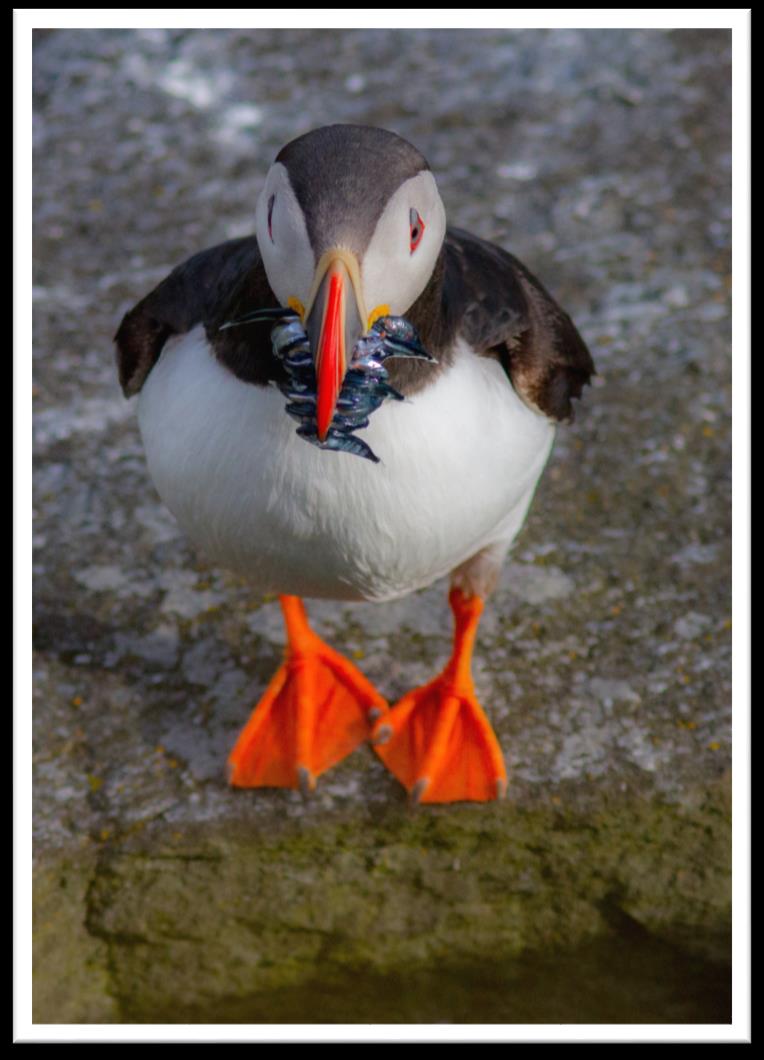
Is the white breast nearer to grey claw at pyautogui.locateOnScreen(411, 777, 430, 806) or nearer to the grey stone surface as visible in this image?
grey claw at pyautogui.locateOnScreen(411, 777, 430, 806)

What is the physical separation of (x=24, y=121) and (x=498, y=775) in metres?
2.30

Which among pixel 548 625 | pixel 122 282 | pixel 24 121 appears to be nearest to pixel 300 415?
pixel 548 625

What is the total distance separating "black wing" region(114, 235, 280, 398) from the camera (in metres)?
2.40

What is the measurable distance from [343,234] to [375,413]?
456mm

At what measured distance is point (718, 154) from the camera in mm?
5082

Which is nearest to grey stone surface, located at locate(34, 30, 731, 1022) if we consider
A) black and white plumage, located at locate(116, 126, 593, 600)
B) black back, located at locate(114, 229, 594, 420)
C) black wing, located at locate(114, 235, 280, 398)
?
black and white plumage, located at locate(116, 126, 593, 600)

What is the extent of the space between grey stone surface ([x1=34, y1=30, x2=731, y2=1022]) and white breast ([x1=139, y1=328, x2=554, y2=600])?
706 mm

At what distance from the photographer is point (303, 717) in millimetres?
3234

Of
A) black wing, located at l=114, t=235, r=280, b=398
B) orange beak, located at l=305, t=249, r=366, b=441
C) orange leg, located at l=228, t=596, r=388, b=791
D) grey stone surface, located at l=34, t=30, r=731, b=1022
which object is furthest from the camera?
orange leg, located at l=228, t=596, r=388, b=791

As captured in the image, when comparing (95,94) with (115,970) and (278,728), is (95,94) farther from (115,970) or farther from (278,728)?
(115,970)

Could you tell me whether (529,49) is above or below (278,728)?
above

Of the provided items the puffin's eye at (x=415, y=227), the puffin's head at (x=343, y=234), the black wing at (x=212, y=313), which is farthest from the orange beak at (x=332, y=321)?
the black wing at (x=212, y=313)

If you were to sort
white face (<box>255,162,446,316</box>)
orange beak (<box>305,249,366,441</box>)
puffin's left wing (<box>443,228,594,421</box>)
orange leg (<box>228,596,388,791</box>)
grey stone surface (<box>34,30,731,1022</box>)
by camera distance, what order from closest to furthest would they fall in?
orange beak (<box>305,249,366,441</box>), white face (<box>255,162,446,316</box>), puffin's left wing (<box>443,228,594,421</box>), grey stone surface (<box>34,30,731,1022</box>), orange leg (<box>228,596,388,791</box>)

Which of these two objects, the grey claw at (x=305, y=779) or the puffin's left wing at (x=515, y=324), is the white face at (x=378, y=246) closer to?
the puffin's left wing at (x=515, y=324)
